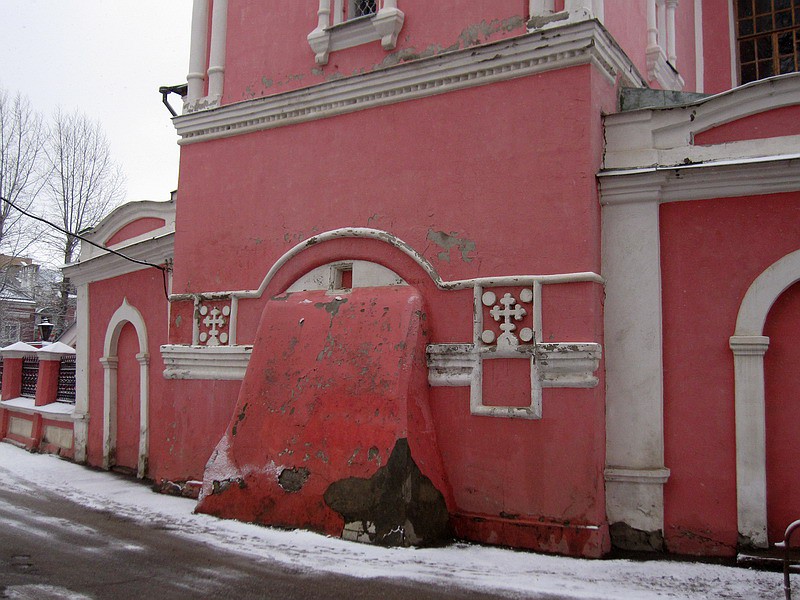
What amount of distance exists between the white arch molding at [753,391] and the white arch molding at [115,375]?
7.13m

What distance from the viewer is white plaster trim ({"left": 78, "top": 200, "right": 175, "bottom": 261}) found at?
9.82 metres

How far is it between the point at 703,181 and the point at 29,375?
39.7ft

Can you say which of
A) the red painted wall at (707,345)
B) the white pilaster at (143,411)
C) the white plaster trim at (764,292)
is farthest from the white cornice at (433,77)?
the white pilaster at (143,411)

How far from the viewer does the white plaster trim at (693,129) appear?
5594 millimetres

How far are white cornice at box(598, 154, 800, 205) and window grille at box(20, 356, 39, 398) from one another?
35.8ft

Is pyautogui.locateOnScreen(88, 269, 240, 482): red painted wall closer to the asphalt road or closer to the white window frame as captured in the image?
the asphalt road

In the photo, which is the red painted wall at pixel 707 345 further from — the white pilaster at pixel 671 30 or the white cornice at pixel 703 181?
the white pilaster at pixel 671 30

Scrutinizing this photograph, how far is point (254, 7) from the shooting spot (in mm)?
8125

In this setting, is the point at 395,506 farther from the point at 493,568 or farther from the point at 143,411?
the point at 143,411

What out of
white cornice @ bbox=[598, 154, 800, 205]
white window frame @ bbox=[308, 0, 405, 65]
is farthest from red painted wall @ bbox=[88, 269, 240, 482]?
white cornice @ bbox=[598, 154, 800, 205]

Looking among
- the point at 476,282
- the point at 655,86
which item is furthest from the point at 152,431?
the point at 655,86

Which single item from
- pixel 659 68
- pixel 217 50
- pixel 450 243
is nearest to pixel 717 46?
pixel 659 68

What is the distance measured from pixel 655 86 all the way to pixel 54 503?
803 centimetres

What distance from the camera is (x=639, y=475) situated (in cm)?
562
